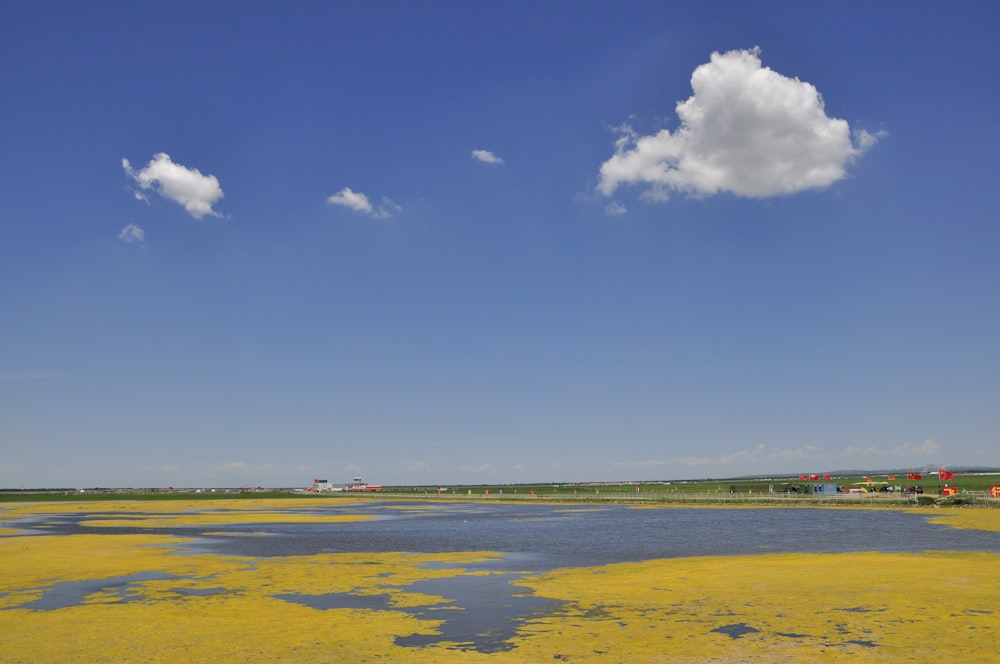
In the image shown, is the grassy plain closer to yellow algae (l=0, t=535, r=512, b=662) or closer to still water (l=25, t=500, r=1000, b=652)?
yellow algae (l=0, t=535, r=512, b=662)

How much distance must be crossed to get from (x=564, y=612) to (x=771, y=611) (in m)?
7.11

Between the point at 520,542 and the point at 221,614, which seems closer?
the point at 221,614

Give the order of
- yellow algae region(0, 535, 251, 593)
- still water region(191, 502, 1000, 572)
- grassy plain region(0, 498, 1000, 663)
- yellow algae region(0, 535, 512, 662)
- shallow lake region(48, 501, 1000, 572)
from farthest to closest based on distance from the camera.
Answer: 1. shallow lake region(48, 501, 1000, 572)
2. still water region(191, 502, 1000, 572)
3. yellow algae region(0, 535, 251, 593)
4. yellow algae region(0, 535, 512, 662)
5. grassy plain region(0, 498, 1000, 663)

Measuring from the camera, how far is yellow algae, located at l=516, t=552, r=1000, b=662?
1997cm

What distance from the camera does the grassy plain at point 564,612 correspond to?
20.3 m

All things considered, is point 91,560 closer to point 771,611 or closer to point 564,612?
point 564,612

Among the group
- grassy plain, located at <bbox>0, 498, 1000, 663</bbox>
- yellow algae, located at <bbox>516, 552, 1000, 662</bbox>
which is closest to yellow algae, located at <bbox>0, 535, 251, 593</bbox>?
grassy plain, located at <bbox>0, 498, 1000, 663</bbox>

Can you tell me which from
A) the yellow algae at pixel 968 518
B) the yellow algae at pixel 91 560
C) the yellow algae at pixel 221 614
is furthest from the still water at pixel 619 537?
the yellow algae at pixel 221 614

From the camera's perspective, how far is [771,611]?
82.4 feet

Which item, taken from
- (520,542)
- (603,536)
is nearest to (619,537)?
(603,536)

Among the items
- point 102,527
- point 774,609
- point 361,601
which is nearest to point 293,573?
point 361,601

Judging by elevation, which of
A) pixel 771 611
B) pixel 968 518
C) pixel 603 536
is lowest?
pixel 603 536

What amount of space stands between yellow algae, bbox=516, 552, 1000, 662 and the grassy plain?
0.26 feet

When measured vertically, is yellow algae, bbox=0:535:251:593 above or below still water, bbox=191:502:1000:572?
above
